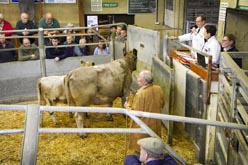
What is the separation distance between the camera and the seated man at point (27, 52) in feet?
23.9

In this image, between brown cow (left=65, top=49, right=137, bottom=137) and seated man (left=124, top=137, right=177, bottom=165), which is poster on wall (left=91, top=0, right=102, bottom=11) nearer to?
brown cow (left=65, top=49, right=137, bottom=137)

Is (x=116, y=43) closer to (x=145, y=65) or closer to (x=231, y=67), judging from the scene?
(x=145, y=65)

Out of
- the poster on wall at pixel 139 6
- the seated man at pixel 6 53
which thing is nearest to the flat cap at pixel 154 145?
the seated man at pixel 6 53

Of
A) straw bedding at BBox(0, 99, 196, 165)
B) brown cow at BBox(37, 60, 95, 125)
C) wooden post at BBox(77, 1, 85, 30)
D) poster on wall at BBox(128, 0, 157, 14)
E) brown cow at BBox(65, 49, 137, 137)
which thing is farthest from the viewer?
poster on wall at BBox(128, 0, 157, 14)

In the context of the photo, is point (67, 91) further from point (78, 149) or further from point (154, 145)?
point (154, 145)

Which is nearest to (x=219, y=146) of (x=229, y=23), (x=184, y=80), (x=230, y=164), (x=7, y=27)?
(x=230, y=164)

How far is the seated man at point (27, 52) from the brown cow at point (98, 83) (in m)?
2.00

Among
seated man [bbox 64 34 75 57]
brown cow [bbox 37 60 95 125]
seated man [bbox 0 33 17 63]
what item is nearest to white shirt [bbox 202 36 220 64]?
brown cow [bbox 37 60 95 125]

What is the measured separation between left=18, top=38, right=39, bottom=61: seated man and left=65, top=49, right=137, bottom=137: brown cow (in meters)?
2.00

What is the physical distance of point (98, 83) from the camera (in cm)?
579

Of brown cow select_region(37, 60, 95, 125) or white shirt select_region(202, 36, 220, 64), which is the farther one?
brown cow select_region(37, 60, 95, 125)

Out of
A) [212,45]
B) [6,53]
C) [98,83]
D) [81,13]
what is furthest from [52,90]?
[81,13]

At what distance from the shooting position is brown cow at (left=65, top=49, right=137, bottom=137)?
560 cm

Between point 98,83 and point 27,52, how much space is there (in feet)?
7.79
